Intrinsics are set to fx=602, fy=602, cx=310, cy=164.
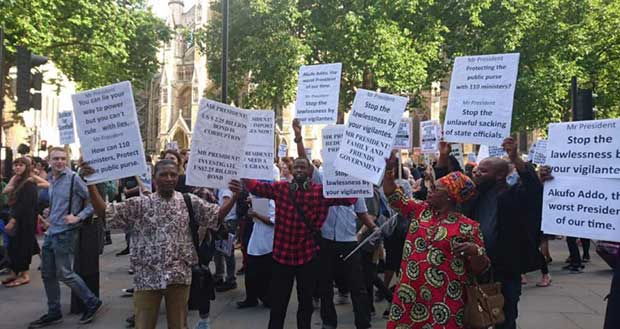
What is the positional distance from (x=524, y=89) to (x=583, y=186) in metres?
23.0

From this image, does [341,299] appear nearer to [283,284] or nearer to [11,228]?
[283,284]

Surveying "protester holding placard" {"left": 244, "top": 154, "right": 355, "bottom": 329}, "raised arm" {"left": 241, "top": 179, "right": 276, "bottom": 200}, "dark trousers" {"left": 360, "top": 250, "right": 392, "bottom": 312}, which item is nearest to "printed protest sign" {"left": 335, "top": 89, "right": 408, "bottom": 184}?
"protester holding placard" {"left": 244, "top": 154, "right": 355, "bottom": 329}

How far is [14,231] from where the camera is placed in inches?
327

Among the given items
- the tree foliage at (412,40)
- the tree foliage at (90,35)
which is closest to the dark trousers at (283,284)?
the tree foliage at (90,35)

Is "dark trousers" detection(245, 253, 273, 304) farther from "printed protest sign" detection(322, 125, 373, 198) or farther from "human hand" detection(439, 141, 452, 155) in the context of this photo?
"human hand" detection(439, 141, 452, 155)

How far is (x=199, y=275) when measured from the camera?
17.0ft

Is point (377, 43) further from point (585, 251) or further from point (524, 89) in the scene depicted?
point (585, 251)

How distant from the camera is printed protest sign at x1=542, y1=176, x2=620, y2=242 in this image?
3604mm

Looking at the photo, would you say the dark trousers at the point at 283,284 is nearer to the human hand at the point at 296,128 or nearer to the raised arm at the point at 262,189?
the raised arm at the point at 262,189

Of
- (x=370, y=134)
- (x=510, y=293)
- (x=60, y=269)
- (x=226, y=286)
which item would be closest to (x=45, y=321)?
(x=60, y=269)

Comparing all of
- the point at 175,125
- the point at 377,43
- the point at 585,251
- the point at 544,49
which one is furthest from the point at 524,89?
the point at 175,125

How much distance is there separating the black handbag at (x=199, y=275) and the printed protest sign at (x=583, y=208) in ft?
8.17

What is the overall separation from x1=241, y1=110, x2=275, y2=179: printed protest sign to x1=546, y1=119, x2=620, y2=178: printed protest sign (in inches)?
104

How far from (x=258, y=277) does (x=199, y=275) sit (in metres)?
2.19
